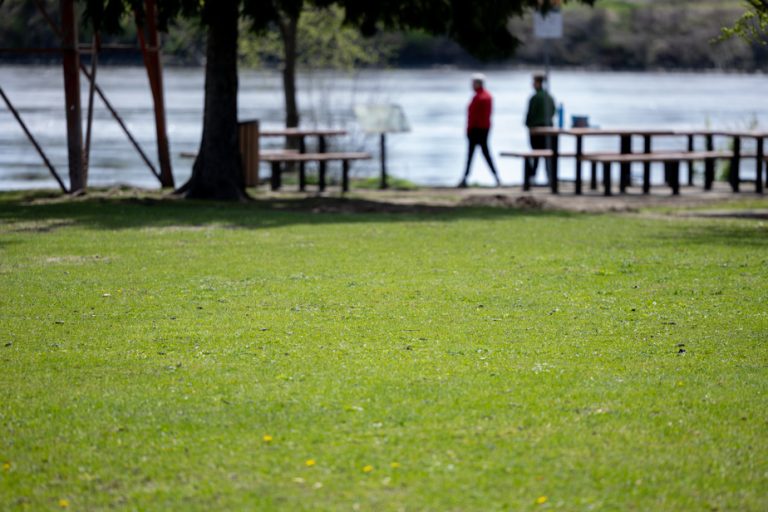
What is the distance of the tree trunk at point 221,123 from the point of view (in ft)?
57.4

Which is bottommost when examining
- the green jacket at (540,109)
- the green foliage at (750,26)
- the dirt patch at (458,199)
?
the dirt patch at (458,199)

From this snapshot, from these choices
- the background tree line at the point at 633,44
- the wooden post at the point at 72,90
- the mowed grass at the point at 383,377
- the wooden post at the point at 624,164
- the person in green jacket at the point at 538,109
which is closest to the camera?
the mowed grass at the point at 383,377

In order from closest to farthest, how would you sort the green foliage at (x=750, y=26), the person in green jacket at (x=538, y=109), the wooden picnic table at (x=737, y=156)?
1. the green foliage at (x=750, y=26)
2. the wooden picnic table at (x=737, y=156)
3. the person in green jacket at (x=538, y=109)

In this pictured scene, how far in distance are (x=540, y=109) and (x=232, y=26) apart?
21.9 ft

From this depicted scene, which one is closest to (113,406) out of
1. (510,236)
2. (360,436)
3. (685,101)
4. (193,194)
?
(360,436)

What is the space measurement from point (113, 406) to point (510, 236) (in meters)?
7.82

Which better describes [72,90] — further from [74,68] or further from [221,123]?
[221,123]

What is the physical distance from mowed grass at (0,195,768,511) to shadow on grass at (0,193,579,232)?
2.21 m

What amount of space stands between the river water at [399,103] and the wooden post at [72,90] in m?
1.86

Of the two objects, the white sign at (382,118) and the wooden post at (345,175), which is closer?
the wooden post at (345,175)

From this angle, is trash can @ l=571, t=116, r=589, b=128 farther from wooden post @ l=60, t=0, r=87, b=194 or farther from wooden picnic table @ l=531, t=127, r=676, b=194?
wooden post @ l=60, t=0, r=87, b=194

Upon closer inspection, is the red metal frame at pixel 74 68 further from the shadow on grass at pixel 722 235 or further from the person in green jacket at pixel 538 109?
the shadow on grass at pixel 722 235

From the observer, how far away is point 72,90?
59.9ft

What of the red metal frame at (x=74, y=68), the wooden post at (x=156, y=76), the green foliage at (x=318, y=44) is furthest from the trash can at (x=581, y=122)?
the green foliage at (x=318, y=44)
